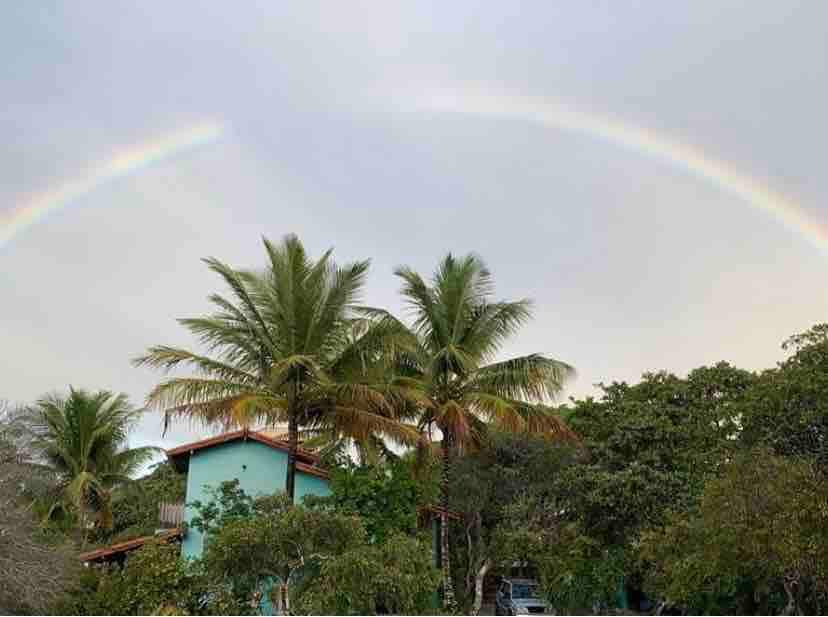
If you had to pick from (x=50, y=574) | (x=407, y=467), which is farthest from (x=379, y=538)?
(x=50, y=574)

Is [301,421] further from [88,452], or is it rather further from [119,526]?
[119,526]

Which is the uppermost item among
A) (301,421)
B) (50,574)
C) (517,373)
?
(517,373)

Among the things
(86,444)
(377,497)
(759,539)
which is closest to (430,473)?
(377,497)

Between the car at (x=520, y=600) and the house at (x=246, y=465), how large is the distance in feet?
34.0

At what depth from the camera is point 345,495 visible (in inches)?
687

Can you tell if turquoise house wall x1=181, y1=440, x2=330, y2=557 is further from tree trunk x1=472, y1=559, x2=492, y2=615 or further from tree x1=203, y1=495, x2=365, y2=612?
tree trunk x1=472, y1=559, x2=492, y2=615

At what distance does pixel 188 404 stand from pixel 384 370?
4374 mm

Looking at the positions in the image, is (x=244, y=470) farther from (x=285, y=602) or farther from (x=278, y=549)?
(x=285, y=602)

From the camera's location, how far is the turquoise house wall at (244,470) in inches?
789

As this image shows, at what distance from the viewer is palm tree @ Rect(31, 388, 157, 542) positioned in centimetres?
2831

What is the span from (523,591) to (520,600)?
0.76 metres

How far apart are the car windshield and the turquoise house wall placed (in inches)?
438

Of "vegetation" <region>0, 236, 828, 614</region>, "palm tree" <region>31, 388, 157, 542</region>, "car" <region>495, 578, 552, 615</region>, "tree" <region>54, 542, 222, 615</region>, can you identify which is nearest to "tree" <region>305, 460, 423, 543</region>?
"vegetation" <region>0, 236, 828, 614</region>

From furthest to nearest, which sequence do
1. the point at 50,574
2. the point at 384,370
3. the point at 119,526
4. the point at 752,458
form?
1. the point at 119,526
2. the point at 384,370
3. the point at 752,458
4. the point at 50,574
